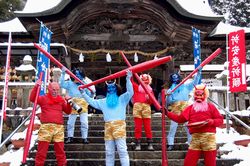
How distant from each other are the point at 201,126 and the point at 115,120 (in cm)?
144

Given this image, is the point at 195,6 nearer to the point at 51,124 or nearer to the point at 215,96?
the point at 215,96

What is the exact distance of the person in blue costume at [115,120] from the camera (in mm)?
5418

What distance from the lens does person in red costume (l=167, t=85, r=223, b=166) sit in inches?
197

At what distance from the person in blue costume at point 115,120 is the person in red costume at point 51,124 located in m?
0.59

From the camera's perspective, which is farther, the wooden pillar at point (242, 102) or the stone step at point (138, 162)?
the wooden pillar at point (242, 102)

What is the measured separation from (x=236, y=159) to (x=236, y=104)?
12.8 feet

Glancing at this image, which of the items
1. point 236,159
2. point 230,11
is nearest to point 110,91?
point 236,159

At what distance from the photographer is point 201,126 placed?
16.6 feet

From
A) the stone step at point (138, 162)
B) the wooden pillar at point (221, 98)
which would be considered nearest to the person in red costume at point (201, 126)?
the stone step at point (138, 162)

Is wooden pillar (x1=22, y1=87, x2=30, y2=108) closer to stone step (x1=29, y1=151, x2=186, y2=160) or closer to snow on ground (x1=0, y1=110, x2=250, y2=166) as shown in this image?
snow on ground (x1=0, y1=110, x2=250, y2=166)

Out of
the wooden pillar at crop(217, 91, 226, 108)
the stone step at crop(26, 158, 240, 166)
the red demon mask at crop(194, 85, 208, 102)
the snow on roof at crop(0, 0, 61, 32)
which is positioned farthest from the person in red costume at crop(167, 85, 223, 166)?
the snow on roof at crop(0, 0, 61, 32)

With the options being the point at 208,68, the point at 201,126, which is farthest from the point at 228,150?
the point at 208,68

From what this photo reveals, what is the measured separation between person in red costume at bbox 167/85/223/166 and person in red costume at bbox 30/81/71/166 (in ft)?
6.38

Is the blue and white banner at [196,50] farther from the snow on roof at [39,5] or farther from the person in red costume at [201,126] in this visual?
the snow on roof at [39,5]
